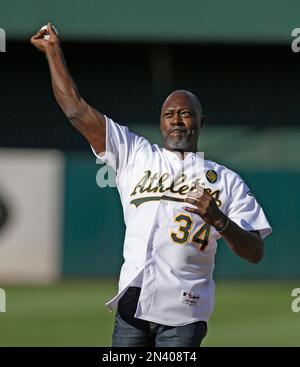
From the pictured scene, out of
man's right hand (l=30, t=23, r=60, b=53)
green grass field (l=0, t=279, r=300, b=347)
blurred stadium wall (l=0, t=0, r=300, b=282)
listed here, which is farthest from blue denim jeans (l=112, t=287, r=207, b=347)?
blurred stadium wall (l=0, t=0, r=300, b=282)

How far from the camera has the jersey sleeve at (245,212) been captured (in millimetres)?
5258

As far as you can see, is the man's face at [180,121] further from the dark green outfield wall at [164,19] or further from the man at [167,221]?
the dark green outfield wall at [164,19]

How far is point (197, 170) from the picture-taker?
550 cm

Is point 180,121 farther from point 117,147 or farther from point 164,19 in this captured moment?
point 164,19

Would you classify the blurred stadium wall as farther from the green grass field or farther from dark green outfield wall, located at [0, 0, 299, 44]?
the green grass field

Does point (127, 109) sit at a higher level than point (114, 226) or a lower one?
higher

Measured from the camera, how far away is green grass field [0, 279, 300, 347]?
421 inches

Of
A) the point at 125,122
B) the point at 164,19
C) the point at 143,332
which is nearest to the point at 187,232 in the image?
the point at 143,332

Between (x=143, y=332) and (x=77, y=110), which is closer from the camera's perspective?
(x=143, y=332)

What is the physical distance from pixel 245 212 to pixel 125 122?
16.0 meters

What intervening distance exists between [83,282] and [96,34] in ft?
21.6

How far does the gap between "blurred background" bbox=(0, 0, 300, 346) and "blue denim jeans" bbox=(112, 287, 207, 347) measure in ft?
27.9

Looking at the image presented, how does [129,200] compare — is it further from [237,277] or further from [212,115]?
[212,115]

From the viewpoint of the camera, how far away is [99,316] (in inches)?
503
